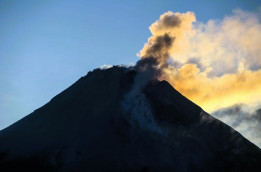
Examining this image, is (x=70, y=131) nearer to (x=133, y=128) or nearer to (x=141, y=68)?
(x=133, y=128)

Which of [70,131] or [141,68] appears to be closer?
[70,131]

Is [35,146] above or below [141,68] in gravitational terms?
below

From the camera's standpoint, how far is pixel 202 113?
322 feet

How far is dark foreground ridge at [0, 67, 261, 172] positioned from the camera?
7231 cm

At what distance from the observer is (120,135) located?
79.9m

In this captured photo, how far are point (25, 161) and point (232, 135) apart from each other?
59252 mm

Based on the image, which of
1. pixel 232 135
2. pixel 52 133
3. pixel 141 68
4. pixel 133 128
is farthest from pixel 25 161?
pixel 232 135

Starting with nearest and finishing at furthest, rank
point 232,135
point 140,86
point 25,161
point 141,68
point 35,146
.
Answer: point 25,161 < point 35,146 < point 232,135 < point 140,86 < point 141,68

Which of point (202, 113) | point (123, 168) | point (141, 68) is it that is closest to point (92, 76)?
point (141, 68)

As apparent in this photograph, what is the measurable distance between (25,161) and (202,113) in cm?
5507

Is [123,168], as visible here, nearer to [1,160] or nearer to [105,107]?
[105,107]

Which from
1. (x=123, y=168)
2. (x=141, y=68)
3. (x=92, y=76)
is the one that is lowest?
(x=123, y=168)

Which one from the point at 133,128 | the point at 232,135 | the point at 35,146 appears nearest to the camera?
the point at 35,146

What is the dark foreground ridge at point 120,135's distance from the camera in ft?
237
